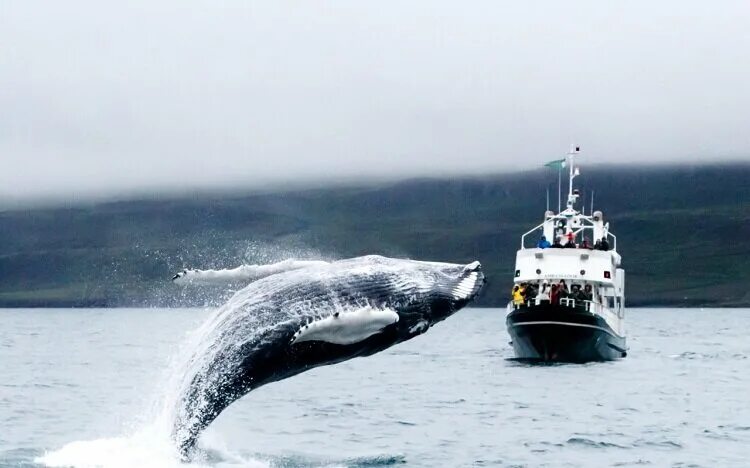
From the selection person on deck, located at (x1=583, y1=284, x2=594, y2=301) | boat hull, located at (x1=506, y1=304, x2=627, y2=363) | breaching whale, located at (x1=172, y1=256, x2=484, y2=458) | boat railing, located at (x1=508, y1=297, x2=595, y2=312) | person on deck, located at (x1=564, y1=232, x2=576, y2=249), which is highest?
breaching whale, located at (x1=172, y1=256, x2=484, y2=458)

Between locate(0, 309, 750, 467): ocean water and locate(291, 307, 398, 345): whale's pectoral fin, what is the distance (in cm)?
187

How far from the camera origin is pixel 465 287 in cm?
1083

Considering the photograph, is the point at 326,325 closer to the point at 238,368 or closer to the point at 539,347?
the point at 238,368

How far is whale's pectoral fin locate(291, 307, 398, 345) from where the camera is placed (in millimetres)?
9484

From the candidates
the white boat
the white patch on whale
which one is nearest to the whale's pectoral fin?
the white patch on whale

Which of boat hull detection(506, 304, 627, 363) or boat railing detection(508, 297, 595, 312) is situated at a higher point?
boat railing detection(508, 297, 595, 312)

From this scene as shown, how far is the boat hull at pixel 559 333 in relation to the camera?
3300cm

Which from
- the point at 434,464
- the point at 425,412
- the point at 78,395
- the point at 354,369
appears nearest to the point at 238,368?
the point at 434,464

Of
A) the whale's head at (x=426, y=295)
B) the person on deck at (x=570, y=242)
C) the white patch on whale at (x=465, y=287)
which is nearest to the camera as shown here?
the whale's head at (x=426, y=295)

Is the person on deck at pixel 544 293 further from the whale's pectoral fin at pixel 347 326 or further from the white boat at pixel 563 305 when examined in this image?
the whale's pectoral fin at pixel 347 326

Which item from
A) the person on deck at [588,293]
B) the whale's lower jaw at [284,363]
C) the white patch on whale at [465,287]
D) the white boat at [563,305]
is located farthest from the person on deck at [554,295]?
the whale's lower jaw at [284,363]

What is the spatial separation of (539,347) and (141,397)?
13.5m

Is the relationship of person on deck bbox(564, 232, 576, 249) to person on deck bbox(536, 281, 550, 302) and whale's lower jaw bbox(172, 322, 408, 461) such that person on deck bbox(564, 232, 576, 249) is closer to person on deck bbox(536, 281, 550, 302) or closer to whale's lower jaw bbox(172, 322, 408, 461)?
person on deck bbox(536, 281, 550, 302)

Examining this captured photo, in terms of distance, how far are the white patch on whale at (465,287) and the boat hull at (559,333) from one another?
876 inches
